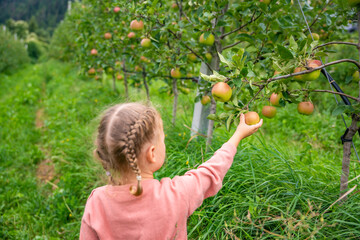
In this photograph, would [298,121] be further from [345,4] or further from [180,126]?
[345,4]

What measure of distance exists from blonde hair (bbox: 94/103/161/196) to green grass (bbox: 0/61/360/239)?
0.22m

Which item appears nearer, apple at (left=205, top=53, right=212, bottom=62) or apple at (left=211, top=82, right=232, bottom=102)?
apple at (left=211, top=82, right=232, bottom=102)

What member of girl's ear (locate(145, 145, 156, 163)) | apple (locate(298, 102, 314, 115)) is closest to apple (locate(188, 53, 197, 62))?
apple (locate(298, 102, 314, 115))

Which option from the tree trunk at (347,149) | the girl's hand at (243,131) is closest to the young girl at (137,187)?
the girl's hand at (243,131)

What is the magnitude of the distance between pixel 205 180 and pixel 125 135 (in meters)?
0.37

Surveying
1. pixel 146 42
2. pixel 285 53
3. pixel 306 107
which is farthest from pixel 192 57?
pixel 285 53

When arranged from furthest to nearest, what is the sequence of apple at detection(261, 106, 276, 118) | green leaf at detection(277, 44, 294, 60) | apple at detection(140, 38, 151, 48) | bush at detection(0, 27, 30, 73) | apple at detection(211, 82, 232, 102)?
bush at detection(0, 27, 30, 73)
apple at detection(140, 38, 151, 48)
apple at detection(261, 106, 276, 118)
apple at detection(211, 82, 232, 102)
green leaf at detection(277, 44, 294, 60)

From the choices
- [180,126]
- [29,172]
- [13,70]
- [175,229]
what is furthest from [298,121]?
[13,70]

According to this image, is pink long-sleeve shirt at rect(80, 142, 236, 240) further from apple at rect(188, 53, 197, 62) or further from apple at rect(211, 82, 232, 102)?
apple at rect(188, 53, 197, 62)

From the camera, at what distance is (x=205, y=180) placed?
114 centimetres

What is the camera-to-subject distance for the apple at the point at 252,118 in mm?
1313

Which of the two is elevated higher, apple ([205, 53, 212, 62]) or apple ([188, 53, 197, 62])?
apple ([205, 53, 212, 62])

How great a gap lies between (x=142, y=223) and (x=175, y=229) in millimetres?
133

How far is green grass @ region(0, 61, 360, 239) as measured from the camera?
1.56 m
